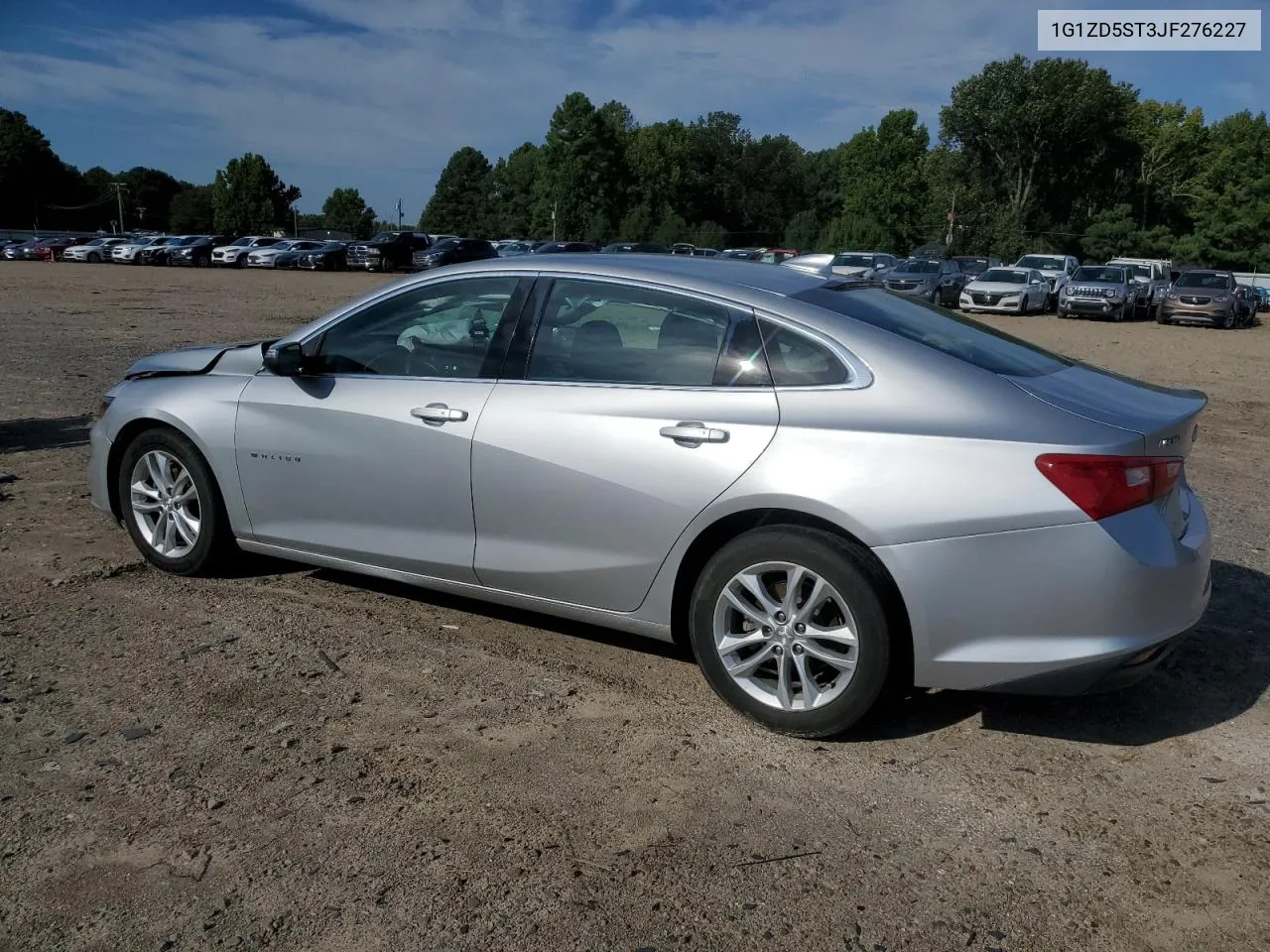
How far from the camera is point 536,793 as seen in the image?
11.4 ft

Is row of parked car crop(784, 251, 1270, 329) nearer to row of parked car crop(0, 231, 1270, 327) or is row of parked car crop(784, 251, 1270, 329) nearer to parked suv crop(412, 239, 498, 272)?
row of parked car crop(0, 231, 1270, 327)

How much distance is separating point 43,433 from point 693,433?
662 centimetres

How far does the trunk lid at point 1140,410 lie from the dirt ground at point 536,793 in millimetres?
882

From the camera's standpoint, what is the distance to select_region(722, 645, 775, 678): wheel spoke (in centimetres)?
388

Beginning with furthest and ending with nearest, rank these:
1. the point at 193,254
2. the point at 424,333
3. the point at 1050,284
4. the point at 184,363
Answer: the point at 193,254, the point at 1050,284, the point at 184,363, the point at 424,333

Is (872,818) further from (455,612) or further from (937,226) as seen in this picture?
(937,226)

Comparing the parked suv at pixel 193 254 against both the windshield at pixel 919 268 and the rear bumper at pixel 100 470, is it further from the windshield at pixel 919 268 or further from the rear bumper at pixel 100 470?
the rear bumper at pixel 100 470

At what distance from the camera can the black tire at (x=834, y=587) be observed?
3.65 m

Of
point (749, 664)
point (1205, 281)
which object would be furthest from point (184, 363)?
point (1205, 281)

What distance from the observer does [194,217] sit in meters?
127

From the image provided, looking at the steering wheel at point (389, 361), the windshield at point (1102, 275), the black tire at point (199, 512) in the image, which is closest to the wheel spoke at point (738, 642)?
the steering wheel at point (389, 361)

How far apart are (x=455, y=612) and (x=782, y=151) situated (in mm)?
109513

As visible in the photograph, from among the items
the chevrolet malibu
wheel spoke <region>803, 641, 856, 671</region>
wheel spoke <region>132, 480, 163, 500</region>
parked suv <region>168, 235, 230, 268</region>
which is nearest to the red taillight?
the chevrolet malibu

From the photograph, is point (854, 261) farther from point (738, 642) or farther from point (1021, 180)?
point (1021, 180)
